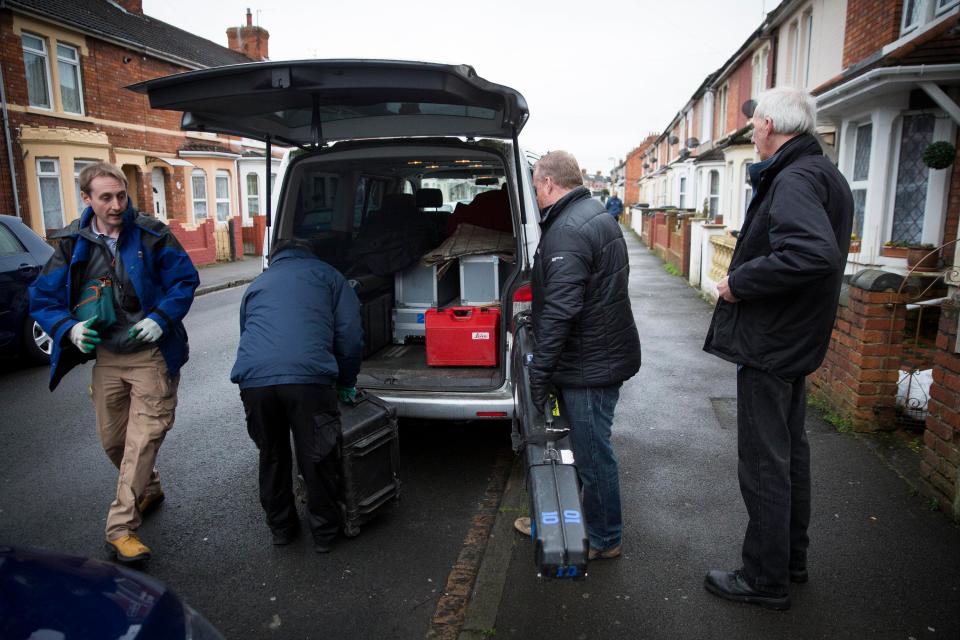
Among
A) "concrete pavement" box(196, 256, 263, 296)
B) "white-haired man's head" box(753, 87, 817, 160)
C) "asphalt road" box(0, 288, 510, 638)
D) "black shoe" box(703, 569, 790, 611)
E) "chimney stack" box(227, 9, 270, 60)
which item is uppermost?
"chimney stack" box(227, 9, 270, 60)

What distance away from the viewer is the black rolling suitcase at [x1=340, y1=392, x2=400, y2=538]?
356 cm

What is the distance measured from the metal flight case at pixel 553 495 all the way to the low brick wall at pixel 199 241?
57.5 ft

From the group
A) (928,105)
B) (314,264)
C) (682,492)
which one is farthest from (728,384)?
(928,105)

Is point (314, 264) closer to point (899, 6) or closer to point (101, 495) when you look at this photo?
point (101, 495)

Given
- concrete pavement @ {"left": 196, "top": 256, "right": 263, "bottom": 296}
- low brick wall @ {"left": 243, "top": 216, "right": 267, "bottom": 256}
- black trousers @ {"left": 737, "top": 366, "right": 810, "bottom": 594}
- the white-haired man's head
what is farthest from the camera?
low brick wall @ {"left": 243, "top": 216, "right": 267, "bottom": 256}

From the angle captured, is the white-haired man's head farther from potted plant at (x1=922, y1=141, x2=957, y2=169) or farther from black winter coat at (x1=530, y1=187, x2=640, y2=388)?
potted plant at (x1=922, y1=141, x2=957, y2=169)

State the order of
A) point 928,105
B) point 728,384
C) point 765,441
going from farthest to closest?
point 928,105
point 728,384
point 765,441

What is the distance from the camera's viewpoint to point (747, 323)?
2.82 m

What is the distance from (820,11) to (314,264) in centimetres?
1288

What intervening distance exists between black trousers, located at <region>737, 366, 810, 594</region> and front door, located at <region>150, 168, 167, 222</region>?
21.3m

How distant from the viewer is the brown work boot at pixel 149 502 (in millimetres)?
3996

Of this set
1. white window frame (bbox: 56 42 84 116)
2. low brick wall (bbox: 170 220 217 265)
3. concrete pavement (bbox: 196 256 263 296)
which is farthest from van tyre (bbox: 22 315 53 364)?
white window frame (bbox: 56 42 84 116)

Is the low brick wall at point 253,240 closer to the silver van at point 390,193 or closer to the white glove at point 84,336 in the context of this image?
the silver van at point 390,193

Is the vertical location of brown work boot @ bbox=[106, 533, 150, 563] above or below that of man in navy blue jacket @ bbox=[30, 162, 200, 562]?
below
